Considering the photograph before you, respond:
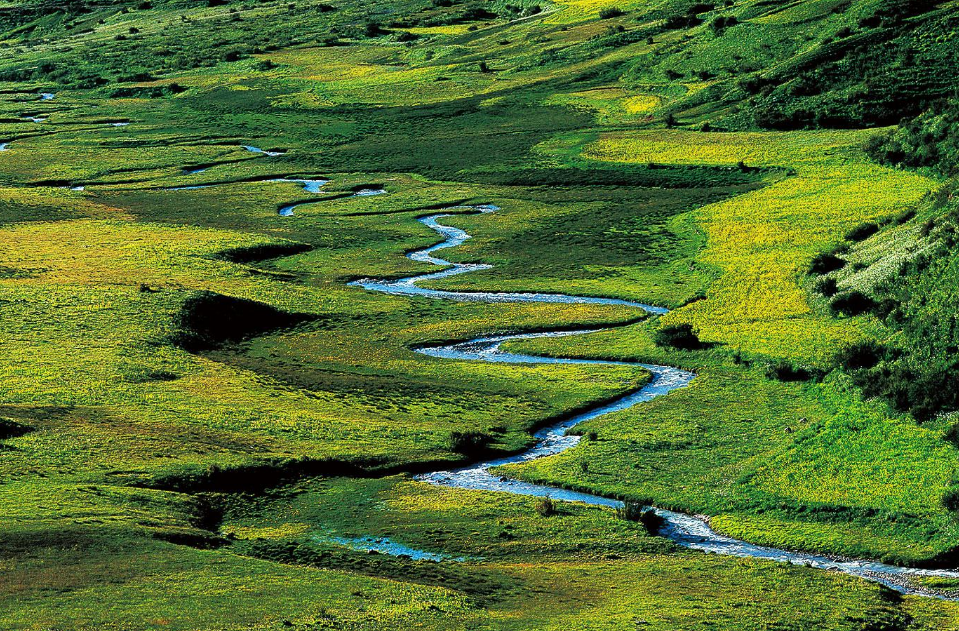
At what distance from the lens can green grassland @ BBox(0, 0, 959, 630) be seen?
3780cm

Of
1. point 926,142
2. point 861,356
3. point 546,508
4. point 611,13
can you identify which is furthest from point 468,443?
point 611,13

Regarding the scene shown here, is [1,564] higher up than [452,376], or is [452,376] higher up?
[1,564]

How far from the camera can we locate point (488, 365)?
212ft

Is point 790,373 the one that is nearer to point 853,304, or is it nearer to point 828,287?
point 853,304

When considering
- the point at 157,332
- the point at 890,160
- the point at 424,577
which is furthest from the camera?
the point at 890,160

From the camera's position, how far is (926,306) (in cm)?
6078

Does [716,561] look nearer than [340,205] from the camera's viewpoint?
Yes

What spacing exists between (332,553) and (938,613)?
18.0 meters

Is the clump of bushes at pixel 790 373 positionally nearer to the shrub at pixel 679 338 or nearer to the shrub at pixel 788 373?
the shrub at pixel 788 373

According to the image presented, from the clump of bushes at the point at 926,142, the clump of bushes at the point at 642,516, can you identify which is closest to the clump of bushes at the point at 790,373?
the clump of bushes at the point at 642,516

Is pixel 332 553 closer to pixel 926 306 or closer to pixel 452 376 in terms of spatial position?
pixel 452 376

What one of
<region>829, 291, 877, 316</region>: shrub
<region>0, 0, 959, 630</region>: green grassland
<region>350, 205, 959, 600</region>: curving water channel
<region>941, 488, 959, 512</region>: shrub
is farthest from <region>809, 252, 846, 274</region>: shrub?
<region>941, 488, 959, 512</region>: shrub

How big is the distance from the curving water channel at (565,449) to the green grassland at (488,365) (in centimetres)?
71

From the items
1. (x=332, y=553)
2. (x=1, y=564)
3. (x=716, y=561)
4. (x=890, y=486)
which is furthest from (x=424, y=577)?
(x=890, y=486)
